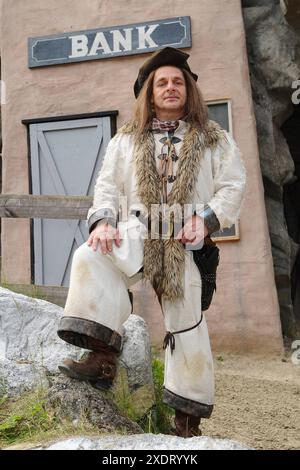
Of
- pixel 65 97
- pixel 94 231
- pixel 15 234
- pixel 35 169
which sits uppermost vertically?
pixel 65 97

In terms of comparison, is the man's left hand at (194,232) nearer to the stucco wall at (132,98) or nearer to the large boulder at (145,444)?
the large boulder at (145,444)

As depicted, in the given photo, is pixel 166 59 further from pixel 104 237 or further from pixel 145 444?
pixel 145 444

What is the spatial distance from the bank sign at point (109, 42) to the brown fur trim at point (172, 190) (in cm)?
420

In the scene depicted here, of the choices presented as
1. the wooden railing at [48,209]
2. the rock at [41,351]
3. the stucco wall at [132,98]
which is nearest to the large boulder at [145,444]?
the rock at [41,351]

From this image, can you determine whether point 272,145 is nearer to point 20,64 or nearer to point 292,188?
point 20,64

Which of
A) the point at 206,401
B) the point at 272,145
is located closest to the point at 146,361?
the point at 206,401

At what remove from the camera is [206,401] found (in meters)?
2.80

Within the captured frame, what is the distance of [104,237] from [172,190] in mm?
392

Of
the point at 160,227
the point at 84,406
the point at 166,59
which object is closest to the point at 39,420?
the point at 84,406

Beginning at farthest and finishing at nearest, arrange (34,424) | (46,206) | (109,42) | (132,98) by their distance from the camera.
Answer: (109,42) < (132,98) < (46,206) < (34,424)

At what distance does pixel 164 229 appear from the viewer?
2955mm

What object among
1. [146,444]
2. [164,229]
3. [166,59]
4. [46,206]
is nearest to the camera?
[146,444]

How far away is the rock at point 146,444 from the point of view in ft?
6.91
